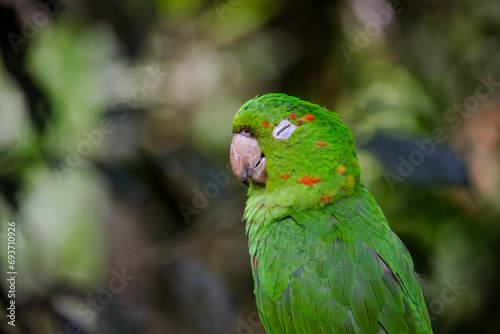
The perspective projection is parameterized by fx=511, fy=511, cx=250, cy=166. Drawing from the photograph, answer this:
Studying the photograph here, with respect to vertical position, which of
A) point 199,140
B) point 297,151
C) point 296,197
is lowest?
point 199,140

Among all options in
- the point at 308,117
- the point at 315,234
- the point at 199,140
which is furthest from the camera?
the point at 199,140

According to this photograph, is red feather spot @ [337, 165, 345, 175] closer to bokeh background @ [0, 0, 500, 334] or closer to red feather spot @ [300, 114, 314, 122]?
red feather spot @ [300, 114, 314, 122]

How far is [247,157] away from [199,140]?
1772mm

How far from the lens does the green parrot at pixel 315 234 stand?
1667 mm

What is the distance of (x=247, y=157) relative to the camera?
1.89 m

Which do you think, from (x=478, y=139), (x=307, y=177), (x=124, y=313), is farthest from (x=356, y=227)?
(x=478, y=139)

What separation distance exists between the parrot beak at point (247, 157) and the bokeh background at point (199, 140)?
0.74m

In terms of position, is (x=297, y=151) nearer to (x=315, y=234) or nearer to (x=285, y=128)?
(x=285, y=128)

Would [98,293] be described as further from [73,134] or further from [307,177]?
[307,177]

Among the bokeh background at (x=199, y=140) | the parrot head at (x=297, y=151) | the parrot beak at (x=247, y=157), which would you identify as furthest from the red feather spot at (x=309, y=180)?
the bokeh background at (x=199, y=140)

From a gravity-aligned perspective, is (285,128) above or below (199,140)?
above

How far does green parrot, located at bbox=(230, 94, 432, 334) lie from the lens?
5.47ft

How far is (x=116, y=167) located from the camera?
261 cm

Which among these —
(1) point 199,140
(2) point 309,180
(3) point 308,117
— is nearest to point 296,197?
(2) point 309,180
